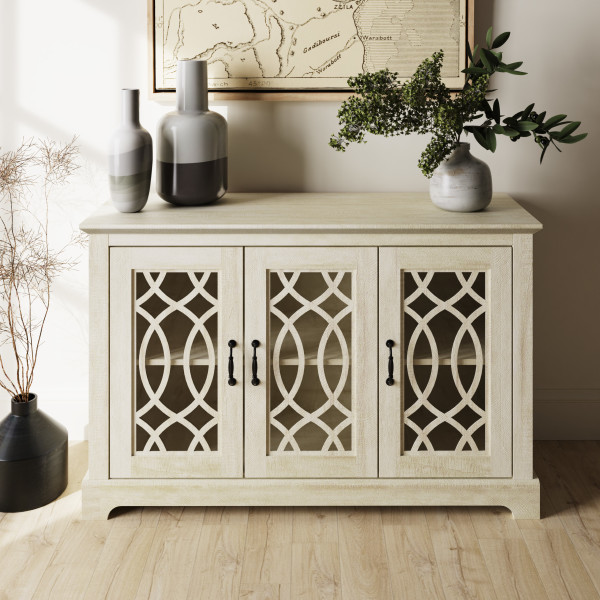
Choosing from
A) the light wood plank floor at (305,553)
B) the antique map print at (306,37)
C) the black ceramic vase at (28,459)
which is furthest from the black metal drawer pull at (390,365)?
the black ceramic vase at (28,459)

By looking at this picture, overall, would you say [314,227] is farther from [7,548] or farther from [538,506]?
[7,548]

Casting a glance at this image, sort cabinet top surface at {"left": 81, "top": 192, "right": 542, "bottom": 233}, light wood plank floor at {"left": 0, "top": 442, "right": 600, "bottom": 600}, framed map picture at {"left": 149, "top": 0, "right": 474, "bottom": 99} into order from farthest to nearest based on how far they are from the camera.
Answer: framed map picture at {"left": 149, "top": 0, "right": 474, "bottom": 99}
cabinet top surface at {"left": 81, "top": 192, "right": 542, "bottom": 233}
light wood plank floor at {"left": 0, "top": 442, "right": 600, "bottom": 600}

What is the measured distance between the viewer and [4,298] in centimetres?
295

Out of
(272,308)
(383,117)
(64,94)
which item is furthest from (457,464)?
(64,94)

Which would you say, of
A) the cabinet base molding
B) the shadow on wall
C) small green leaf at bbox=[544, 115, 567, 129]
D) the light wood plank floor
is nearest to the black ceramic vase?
the light wood plank floor

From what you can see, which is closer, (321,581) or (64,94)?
(321,581)

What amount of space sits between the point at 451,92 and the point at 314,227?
815 mm

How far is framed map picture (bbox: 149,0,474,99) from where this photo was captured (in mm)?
2756

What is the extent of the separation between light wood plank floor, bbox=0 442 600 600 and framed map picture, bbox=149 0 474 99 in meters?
1.38

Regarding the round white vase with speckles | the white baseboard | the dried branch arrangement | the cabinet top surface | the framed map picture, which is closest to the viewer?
the cabinet top surface

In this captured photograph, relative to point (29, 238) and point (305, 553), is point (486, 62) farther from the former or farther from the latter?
point (29, 238)
